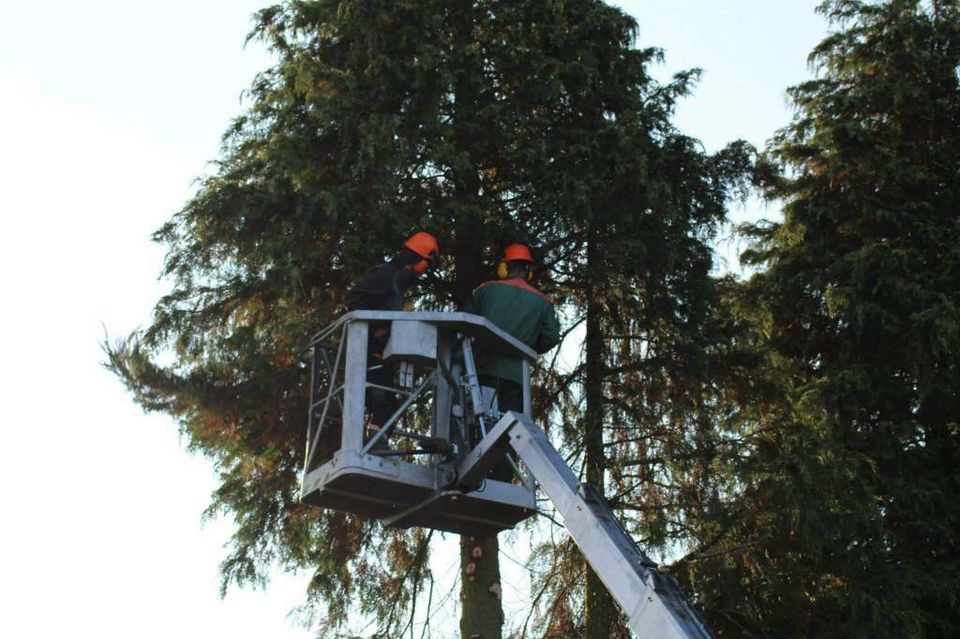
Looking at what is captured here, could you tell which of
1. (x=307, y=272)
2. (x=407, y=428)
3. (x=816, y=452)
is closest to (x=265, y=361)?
(x=307, y=272)

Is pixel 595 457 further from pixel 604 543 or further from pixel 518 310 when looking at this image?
pixel 604 543

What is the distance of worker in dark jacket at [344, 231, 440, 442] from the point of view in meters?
8.30

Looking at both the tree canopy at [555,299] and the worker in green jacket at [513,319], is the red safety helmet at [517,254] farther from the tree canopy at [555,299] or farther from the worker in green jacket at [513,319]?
the tree canopy at [555,299]

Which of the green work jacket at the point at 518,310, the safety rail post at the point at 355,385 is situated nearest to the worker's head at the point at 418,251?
the green work jacket at the point at 518,310

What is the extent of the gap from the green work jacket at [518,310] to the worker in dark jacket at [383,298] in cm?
54

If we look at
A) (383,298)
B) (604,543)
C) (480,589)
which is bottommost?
(604,543)

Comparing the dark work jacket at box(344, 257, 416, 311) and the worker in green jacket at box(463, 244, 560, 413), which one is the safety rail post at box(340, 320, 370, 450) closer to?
the dark work jacket at box(344, 257, 416, 311)

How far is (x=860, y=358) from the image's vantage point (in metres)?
13.9

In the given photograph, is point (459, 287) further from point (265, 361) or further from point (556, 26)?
point (556, 26)

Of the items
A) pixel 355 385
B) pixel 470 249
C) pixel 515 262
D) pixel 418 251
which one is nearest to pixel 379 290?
pixel 418 251

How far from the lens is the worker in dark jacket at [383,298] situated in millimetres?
8297

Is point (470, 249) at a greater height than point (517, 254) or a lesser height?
greater

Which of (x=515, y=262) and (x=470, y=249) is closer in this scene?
(x=515, y=262)

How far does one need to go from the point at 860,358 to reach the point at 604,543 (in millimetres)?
8606
